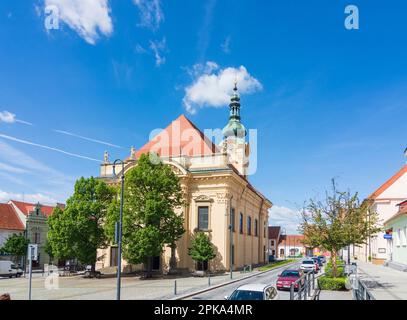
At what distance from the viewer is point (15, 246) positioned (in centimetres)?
5300

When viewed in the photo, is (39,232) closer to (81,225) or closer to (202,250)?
(81,225)

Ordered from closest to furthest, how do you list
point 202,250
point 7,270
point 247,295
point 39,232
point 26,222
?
point 247,295 < point 202,250 < point 7,270 < point 26,222 < point 39,232

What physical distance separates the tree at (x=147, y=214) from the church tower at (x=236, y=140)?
2249 centimetres

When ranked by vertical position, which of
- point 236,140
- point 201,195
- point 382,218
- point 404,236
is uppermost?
point 236,140

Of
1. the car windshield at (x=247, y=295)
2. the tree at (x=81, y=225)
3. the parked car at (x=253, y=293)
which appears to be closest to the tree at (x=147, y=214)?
the tree at (x=81, y=225)

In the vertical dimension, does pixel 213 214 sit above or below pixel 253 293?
above

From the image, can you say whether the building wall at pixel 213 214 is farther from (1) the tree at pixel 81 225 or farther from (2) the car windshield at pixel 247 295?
(2) the car windshield at pixel 247 295

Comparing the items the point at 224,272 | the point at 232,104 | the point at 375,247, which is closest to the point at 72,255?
the point at 224,272

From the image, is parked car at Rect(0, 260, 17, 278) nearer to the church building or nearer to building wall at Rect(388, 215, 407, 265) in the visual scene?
the church building

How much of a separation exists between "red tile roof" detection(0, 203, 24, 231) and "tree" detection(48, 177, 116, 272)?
2008 centimetres

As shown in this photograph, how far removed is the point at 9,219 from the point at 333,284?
1968 inches

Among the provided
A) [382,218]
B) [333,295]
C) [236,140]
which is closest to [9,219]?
[236,140]

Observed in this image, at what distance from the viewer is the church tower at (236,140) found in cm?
6194
